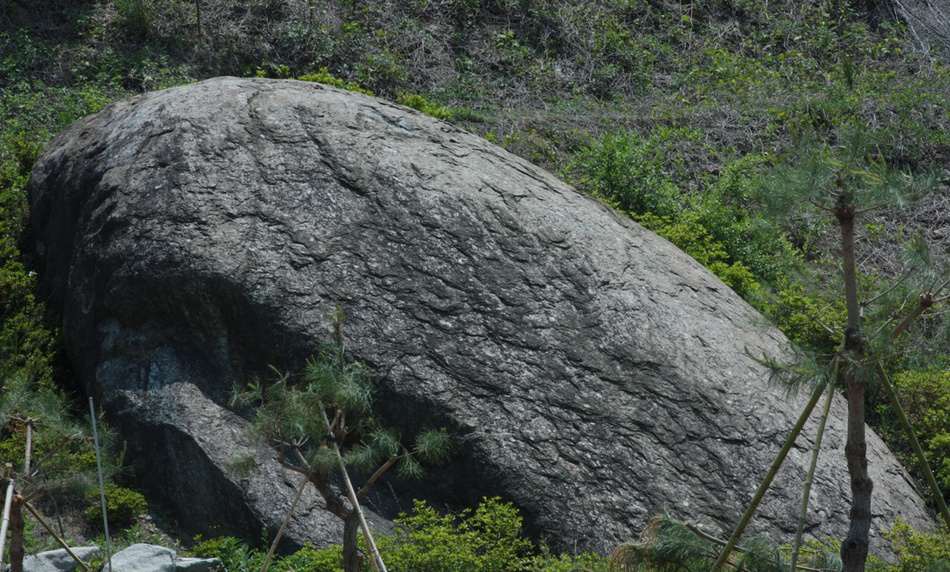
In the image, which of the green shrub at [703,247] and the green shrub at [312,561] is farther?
the green shrub at [703,247]

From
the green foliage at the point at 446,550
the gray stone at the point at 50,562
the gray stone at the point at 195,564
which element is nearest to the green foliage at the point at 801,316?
the green foliage at the point at 446,550

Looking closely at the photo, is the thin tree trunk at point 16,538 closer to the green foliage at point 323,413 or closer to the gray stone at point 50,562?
the green foliage at point 323,413

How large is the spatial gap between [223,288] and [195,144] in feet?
3.85

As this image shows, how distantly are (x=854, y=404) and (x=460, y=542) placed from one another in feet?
7.94

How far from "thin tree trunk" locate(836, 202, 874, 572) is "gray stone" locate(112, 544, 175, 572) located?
3395mm

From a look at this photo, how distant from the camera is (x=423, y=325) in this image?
690 cm

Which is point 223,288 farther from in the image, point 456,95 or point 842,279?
point 456,95

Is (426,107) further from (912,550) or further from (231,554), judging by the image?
(912,550)

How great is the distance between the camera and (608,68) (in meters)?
14.0

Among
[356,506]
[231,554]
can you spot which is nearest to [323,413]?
[356,506]

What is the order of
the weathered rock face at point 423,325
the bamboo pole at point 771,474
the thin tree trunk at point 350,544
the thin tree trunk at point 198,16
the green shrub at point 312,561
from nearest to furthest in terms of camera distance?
the bamboo pole at point 771,474
the thin tree trunk at point 350,544
the green shrub at point 312,561
the weathered rock face at point 423,325
the thin tree trunk at point 198,16

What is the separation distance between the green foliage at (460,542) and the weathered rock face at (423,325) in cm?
26

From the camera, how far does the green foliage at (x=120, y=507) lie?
6844mm

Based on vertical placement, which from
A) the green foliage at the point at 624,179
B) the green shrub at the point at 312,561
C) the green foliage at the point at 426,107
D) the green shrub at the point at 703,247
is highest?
the green foliage at the point at 426,107
